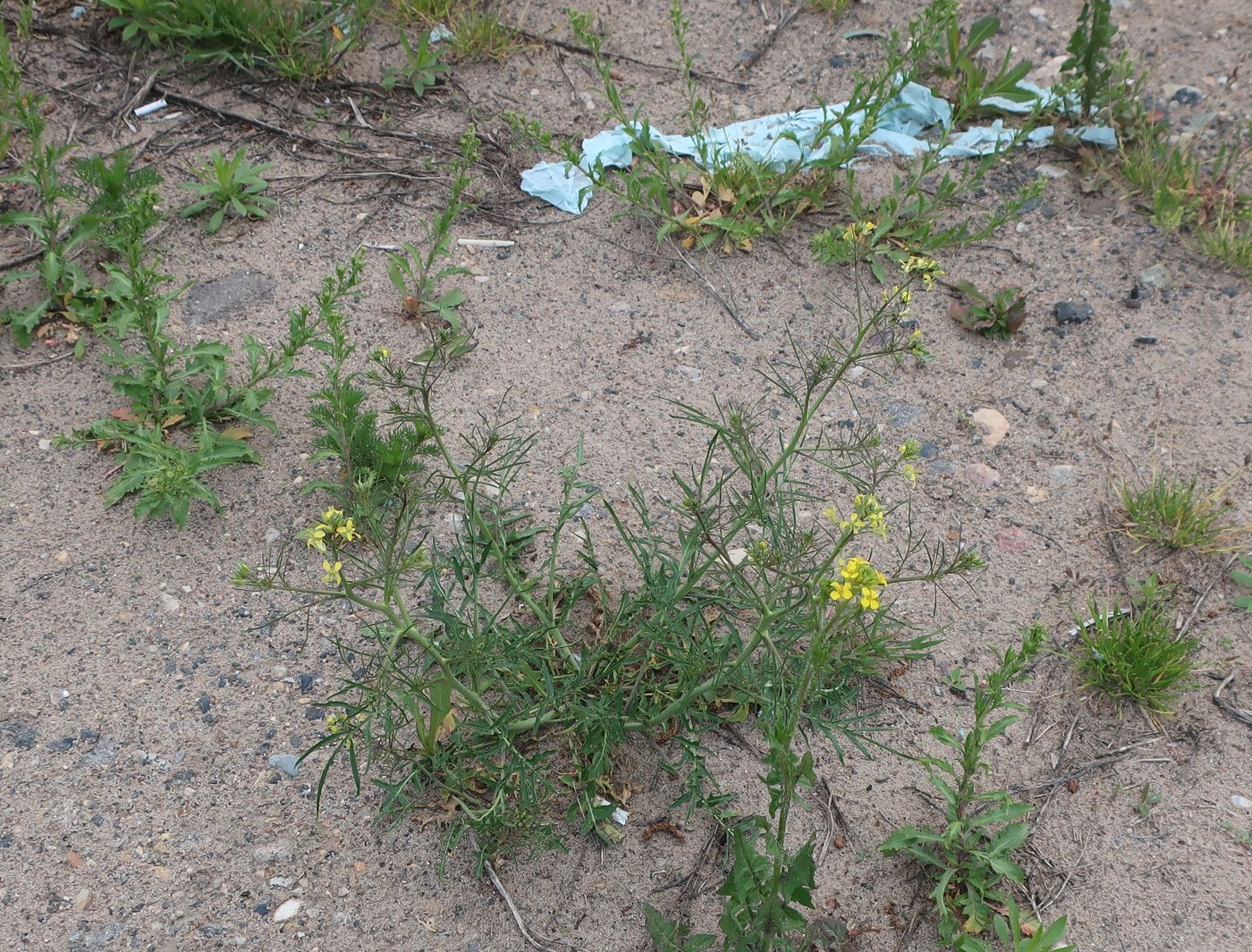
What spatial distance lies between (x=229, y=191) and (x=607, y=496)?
1.76 metres

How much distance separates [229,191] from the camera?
3549 millimetres

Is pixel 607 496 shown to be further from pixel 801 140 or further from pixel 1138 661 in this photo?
pixel 801 140

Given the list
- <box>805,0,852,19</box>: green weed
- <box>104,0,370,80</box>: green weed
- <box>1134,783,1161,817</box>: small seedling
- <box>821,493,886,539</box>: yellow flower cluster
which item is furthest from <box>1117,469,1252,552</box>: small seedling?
<box>104,0,370,80</box>: green weed

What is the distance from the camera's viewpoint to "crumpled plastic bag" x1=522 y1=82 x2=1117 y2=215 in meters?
3.76

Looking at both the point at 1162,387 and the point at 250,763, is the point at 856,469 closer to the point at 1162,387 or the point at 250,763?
the point at 1162,387

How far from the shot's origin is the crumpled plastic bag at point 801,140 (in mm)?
3758

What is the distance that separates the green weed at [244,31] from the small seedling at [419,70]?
226 millimetres

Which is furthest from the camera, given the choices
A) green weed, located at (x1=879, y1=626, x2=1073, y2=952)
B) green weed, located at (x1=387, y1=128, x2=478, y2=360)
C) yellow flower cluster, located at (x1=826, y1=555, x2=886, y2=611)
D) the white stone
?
green weed, located at (x1=387, y1=128, x2=478, y2=360)

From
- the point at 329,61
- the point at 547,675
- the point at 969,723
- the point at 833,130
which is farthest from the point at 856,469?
the point at 329,61

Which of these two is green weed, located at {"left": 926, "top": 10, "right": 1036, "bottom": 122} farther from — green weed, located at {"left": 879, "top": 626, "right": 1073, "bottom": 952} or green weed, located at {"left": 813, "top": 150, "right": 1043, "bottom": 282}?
green weed, located at {"left": 879, "top": 626, "right": 1073, "bottom": 952}

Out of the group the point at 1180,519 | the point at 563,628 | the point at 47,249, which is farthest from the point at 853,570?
the point at 47,249

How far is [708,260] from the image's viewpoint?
3.60 meters

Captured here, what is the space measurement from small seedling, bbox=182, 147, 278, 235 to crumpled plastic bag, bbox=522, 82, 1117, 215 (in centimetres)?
91

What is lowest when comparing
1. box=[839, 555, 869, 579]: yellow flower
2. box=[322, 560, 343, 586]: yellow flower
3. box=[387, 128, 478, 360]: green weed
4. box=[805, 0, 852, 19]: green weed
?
box=[387, 128, 478, 360]: green weed
